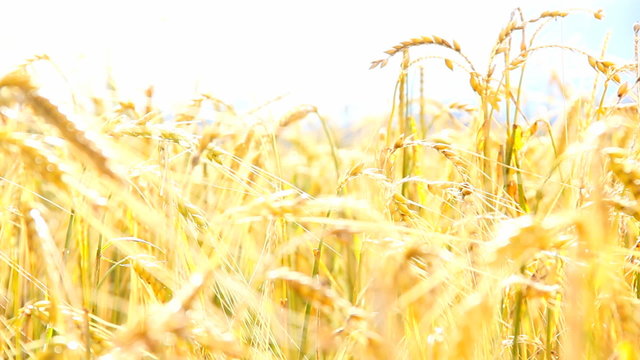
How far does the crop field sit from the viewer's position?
567 mm

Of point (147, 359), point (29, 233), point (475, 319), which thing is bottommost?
point (147, 359)

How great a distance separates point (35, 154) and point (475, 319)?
17.4 inches

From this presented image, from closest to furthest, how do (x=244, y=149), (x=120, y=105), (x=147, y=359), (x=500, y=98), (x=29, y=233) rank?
(x=147, y=359) < (x=29, y=233) < (x=500, y=98) < (x=244, y=149) < (x=120, y=105)

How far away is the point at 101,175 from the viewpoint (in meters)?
0.57

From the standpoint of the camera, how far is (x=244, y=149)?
1.52 metres

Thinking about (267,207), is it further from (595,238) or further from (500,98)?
(500,98)

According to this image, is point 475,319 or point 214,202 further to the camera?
point 214,202

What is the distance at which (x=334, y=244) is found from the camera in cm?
182

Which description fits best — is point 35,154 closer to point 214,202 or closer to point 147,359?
point 147,359

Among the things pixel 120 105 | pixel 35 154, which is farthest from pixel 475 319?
pixel 120 105

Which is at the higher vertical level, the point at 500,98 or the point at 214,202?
the point at 500,98

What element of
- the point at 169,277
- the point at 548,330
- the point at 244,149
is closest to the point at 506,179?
the point at 548,330

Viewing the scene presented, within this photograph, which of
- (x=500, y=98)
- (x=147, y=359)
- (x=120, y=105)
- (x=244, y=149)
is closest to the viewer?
(x=147, y=359)

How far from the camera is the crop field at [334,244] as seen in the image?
1.86ft
